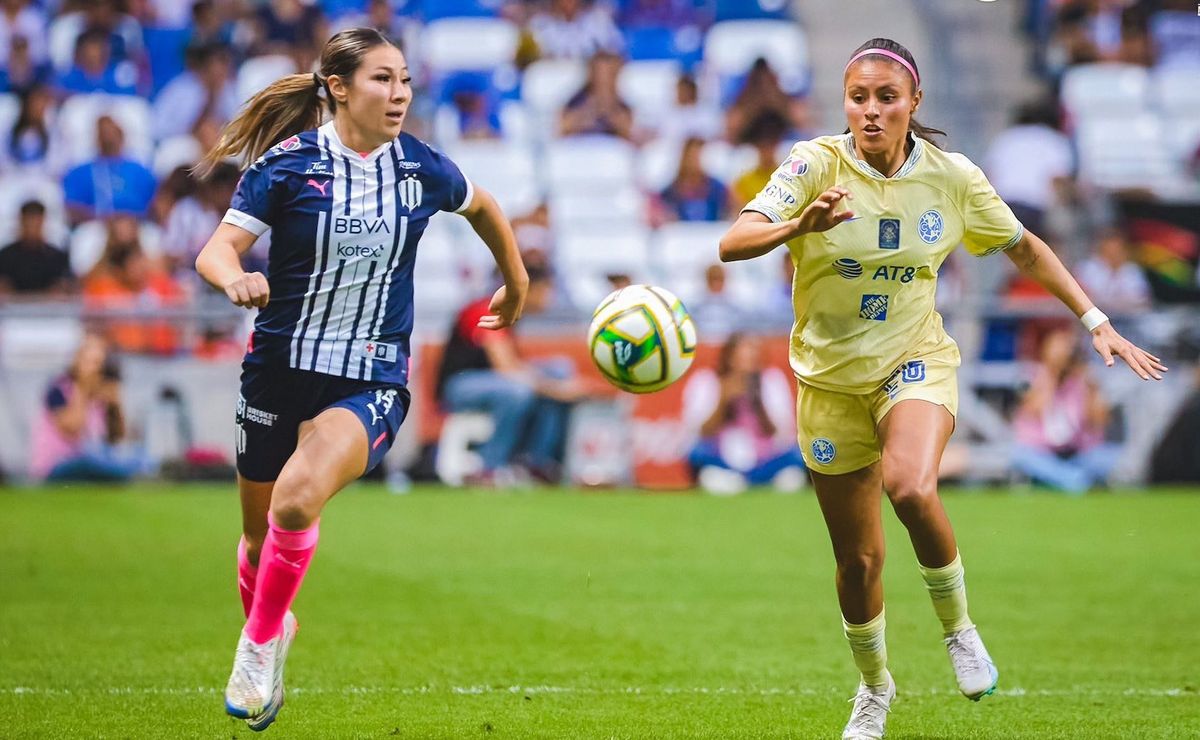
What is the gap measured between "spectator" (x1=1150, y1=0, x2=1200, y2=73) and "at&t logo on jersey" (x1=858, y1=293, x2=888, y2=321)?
16155mm

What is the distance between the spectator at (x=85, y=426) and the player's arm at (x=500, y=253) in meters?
9.90

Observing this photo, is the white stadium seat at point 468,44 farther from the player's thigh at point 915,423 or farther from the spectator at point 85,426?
the player's thigh at point 915,423

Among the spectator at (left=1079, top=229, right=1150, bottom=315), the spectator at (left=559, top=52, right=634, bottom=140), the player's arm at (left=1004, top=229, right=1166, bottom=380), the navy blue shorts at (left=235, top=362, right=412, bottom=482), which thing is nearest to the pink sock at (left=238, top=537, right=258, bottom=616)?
the navy blue shorts at (left=235, top=362, right=412, bottom=482)

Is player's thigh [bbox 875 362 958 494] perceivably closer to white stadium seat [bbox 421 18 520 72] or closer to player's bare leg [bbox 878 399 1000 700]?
player's bare leg [bbox 878 399 1000 700]

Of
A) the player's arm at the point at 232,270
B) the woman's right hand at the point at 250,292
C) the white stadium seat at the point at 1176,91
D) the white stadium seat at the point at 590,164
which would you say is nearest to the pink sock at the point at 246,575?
the player's arm at the point at 232,270

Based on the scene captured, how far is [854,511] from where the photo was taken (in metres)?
6.05

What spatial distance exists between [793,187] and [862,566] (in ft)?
4.93

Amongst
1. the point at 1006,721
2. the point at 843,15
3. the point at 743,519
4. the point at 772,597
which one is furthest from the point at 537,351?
the point at 1006,721

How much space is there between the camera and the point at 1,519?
518 inches

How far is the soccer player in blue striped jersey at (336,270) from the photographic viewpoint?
5.85 metres

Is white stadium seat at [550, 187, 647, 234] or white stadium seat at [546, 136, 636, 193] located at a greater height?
white stadium seat at [546, 136, 636, 193]

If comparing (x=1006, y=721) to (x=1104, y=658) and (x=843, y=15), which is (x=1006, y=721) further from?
(x=843, y=15)

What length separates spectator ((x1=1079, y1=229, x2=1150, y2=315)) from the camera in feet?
57.3

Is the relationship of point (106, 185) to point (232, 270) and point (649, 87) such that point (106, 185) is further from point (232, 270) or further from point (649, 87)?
point (232, 270)
